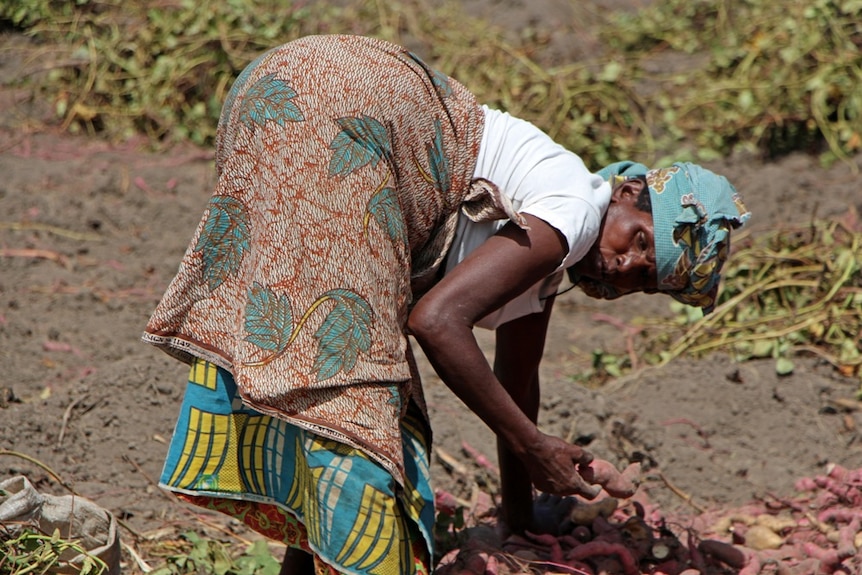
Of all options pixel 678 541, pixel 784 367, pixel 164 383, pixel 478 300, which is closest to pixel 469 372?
pixel 478 300

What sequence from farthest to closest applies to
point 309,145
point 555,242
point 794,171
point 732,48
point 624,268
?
point 732,48
point 794,171
point 624,268
point 555,242
point 309,145

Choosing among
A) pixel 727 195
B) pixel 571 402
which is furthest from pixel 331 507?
pixel 571 402

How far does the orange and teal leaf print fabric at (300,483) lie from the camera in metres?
1.96

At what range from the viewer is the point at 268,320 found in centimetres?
192

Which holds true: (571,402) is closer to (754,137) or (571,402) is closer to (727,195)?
(727,195)

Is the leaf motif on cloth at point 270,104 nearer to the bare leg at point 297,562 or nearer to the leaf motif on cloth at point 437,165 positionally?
the leaf motif on cloth at point 437,165

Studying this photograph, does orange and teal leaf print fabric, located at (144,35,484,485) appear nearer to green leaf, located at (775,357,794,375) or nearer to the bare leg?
the bare leg

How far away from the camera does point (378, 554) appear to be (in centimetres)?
200

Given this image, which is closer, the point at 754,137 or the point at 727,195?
the point at 727,195

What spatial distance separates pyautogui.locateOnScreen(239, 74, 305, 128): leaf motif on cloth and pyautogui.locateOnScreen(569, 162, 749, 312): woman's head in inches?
29.7

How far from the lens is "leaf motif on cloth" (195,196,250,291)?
6.56 ft

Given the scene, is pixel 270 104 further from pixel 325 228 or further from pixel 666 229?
pixel 666 229

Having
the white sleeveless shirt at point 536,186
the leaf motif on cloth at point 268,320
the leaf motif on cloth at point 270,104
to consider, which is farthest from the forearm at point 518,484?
the leaf motif on cloth at point 270,104

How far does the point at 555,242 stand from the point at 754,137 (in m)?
4.14
